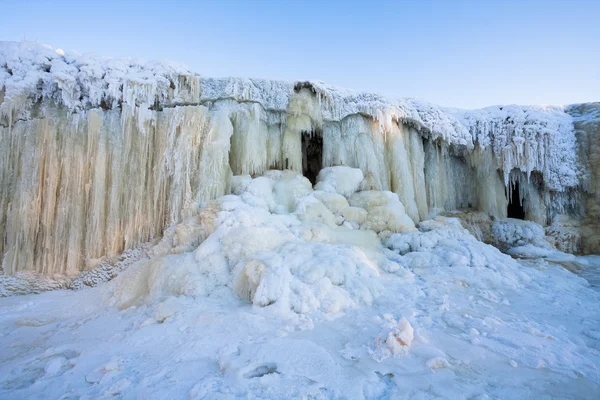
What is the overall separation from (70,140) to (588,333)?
10370mm

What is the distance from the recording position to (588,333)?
12.4 feet

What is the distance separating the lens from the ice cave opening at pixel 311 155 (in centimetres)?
1205

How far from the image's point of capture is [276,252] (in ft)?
19.4

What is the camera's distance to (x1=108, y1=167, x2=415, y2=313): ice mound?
483 cm

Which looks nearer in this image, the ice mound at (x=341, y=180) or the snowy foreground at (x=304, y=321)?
the snowy foreground at (x=304, y=321)

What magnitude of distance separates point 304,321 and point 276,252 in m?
1.98

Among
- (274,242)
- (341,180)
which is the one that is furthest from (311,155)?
(274,242)

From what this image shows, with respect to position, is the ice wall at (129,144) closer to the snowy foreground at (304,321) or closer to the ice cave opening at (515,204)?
the snowy foreground at (304,321)

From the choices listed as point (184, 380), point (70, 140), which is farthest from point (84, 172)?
point (184, 380)

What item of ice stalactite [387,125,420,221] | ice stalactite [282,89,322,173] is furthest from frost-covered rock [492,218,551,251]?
ice stalactite [282,89,322,173]

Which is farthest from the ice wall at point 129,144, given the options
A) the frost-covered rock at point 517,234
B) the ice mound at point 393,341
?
the ice mound at point 393,341

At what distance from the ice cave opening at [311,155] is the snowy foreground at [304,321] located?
4.46 m

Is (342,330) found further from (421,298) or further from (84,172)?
(84,172)

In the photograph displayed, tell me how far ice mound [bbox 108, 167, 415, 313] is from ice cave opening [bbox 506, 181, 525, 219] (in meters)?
6.40
